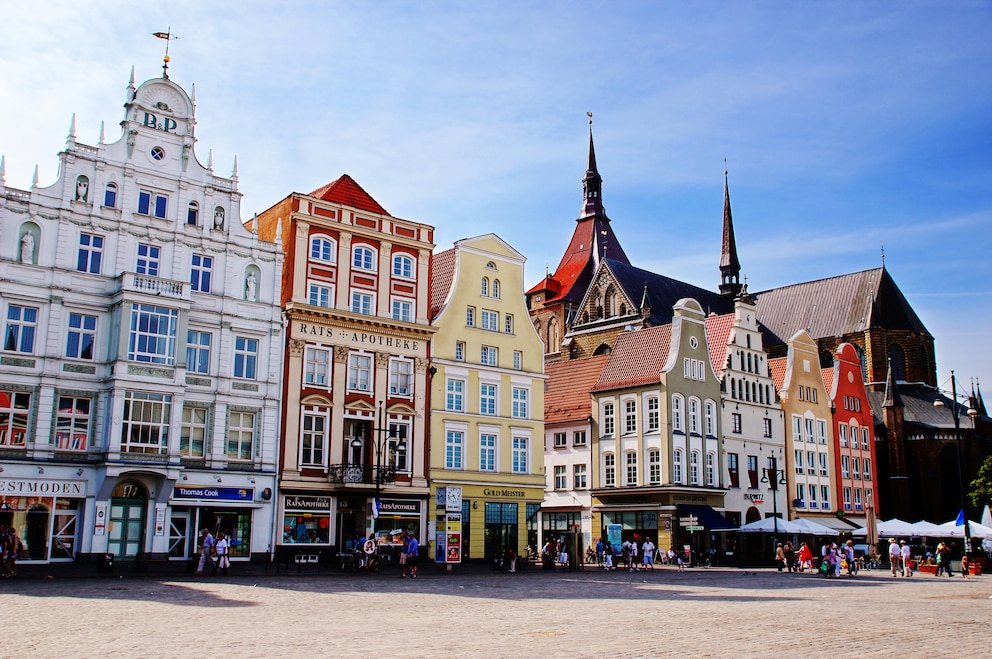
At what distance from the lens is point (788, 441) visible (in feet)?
220

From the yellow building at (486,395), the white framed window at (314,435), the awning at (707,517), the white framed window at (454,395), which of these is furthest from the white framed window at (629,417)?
→ the white framed window at (314,435)

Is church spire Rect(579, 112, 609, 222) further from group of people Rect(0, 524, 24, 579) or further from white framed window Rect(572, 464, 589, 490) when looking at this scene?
group of people Rect(0, 524, 24, 579)

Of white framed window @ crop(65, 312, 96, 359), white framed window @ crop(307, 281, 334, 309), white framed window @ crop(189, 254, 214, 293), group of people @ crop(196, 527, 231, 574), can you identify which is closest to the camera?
group of people @ crop(196, 527, 231, 574)

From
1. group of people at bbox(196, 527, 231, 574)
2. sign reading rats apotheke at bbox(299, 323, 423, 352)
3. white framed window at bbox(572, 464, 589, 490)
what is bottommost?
group of people at bbox(196, 527, 231, 574)

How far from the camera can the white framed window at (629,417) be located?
59.4 metres

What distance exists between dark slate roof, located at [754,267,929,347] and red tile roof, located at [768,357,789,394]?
91.2 ft

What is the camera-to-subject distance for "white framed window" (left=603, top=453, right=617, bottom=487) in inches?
2352

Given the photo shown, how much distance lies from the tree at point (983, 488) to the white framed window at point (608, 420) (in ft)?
109

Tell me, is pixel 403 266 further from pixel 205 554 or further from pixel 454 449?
pixel 205 554

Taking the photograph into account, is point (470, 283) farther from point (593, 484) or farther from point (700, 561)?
point (700, 561)

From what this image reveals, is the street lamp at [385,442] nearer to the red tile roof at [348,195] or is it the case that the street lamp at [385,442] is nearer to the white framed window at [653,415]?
the red tile roof at [348,195]

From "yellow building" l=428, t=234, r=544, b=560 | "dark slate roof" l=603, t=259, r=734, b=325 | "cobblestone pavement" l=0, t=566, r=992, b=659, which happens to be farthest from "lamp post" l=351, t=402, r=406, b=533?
"dark slate roof" l=603, t=259, r=734, b=325

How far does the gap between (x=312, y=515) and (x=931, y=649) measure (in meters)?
31.5

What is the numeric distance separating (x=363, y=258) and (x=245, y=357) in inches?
306
